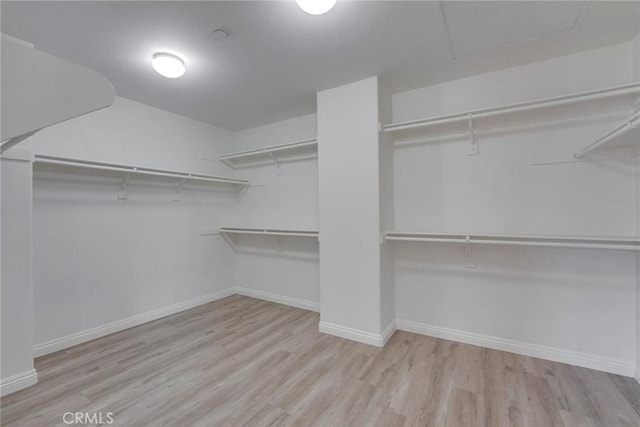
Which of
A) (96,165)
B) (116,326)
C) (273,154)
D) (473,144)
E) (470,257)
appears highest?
(273,154)

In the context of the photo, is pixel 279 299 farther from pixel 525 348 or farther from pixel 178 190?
pixel 525 348

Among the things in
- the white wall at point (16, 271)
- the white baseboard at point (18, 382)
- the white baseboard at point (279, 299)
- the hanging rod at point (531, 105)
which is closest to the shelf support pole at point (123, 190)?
the white wall at point (16, 271)

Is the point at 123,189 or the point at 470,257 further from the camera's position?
the point at 123,189

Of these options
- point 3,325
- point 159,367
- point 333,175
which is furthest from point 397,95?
point 3,325

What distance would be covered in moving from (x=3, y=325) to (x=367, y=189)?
288cm

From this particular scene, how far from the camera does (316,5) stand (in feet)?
4.84

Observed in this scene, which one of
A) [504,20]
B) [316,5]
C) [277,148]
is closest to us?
[316,5]

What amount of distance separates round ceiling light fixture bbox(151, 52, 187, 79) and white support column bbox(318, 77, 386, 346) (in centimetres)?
128

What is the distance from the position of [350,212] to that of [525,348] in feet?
6.13

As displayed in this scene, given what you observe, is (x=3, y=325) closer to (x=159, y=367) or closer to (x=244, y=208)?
(x=159, y=367)


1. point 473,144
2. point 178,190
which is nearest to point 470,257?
point 473,144

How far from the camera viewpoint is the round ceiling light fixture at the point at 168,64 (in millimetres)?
2041

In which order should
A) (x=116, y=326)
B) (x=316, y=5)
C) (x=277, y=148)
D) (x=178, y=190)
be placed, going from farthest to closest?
(x=178, y=190)
(x=277, y=148)
(x=116, y=326)
(x=316, y=5)

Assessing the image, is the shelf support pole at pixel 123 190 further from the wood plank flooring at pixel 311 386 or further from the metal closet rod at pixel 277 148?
the wood plank flooring at pixel 311 386
